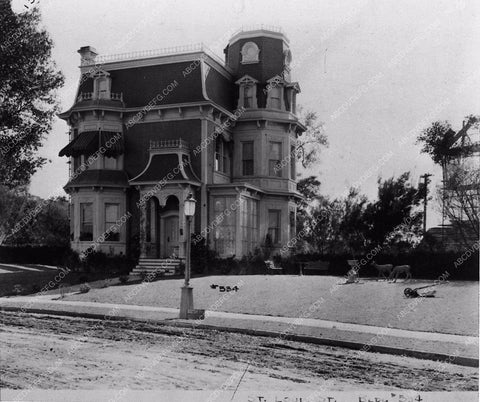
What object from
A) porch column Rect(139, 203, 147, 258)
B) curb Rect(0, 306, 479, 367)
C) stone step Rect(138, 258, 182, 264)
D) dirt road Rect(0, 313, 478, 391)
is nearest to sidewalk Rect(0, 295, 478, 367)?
curb Rect(0, 306, 479, 367)

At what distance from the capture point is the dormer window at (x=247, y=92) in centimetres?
2841

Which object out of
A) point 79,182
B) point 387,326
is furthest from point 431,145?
point 79,182

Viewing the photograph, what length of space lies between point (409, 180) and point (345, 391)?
2069 cm

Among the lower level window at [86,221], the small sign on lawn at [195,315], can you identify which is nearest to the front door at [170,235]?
the lower level window at [86,221]

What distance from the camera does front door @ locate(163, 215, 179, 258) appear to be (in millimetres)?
25359

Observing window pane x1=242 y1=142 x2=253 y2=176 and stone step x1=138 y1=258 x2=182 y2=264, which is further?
window pane x1=242 y1=142 x2=253 y2=176

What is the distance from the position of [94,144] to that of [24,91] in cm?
386

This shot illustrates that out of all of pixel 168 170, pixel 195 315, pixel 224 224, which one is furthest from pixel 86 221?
pixel 195 315

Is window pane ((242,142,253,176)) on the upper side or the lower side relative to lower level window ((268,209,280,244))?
upper

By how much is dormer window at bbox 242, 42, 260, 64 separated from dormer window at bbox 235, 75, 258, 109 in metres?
1.22

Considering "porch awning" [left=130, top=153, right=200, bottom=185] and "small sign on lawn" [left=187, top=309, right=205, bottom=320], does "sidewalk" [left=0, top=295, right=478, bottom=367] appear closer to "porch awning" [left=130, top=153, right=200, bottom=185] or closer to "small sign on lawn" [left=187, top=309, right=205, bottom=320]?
"small sign on lawn" [left=187, top=309, right=205, bottom=320]

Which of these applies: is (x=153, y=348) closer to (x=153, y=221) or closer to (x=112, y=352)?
(x=112, y=352)

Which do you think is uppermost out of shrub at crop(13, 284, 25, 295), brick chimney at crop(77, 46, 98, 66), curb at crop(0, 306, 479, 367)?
brick chimney at crop(77, 46, 98, 66)

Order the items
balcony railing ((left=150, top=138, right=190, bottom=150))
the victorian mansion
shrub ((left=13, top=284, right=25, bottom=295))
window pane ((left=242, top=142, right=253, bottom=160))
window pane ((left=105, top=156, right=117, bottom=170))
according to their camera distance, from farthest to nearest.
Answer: window pane ((left=242, top=142, right=253, bottom=160)) < window pane ((left=105, top=156, right=117, bottom=170)) < the victorian mansion < balcony railing ((left=150, top=138, right=190, bottom=150)) < shrub ((left=13, top=284, right=25, bottom=295))
